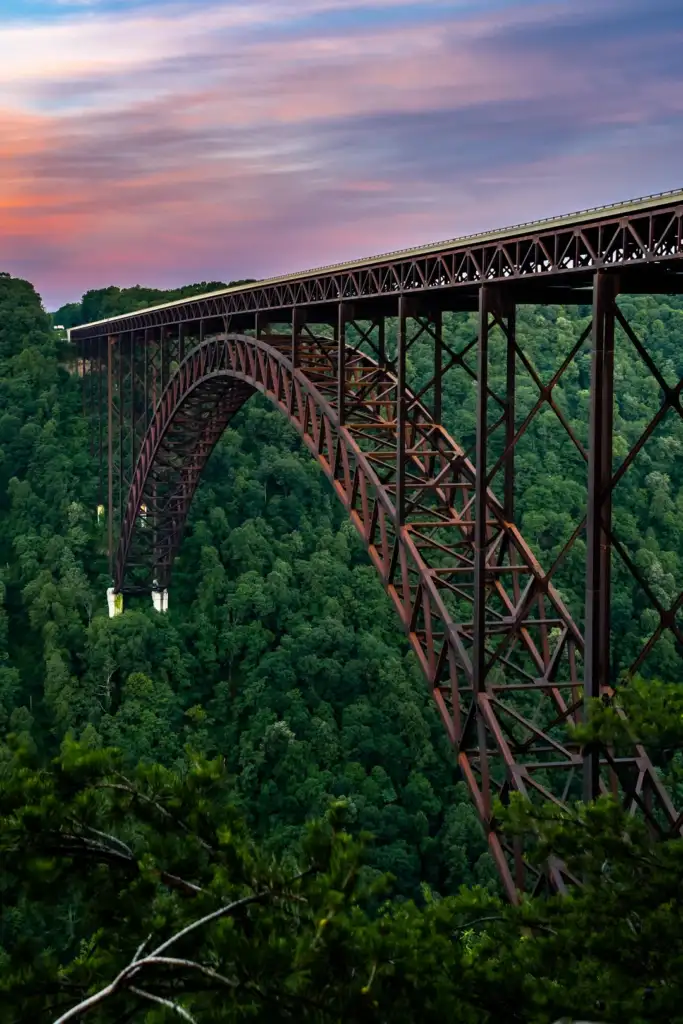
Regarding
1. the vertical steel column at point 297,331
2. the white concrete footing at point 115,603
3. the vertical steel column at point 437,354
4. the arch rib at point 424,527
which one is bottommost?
the white concrete footing at point 115,603

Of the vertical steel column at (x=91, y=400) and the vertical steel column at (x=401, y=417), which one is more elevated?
the vertical steel column at (x=91, y=400)

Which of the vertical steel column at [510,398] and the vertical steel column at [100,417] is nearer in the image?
the vertical steel column at [510,398]

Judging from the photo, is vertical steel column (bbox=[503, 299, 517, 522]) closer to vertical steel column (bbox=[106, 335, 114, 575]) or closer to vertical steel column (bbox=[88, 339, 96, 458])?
vertical steel column (bbox=[106, 335, 114, 575])

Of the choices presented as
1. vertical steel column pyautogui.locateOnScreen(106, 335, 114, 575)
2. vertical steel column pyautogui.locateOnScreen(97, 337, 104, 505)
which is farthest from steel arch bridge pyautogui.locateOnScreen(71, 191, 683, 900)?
vertical steel column pyautogui.locateOnScreen(97, 337, 104, 505)

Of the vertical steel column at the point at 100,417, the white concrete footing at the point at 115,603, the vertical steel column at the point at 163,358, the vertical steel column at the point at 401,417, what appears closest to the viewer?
the vertical steel column at the point at 401,417

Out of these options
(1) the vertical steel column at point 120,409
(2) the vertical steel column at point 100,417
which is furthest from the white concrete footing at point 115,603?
(2) the vertical steel column at point 100,417

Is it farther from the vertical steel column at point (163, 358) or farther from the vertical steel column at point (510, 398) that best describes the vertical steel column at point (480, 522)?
the vertical steel column at point (163, 358)

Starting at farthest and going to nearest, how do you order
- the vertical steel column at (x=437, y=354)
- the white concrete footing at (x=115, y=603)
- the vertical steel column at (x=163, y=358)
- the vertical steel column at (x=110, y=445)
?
the vertical steel column at (x=110, y=445)
the white concrete footing at (x=115, y=603)
the vertical steel column at (x=163, y=358)
the vertical steel column at (x=437, y=354)

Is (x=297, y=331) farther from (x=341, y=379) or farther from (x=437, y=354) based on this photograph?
(x=437, y=354)
